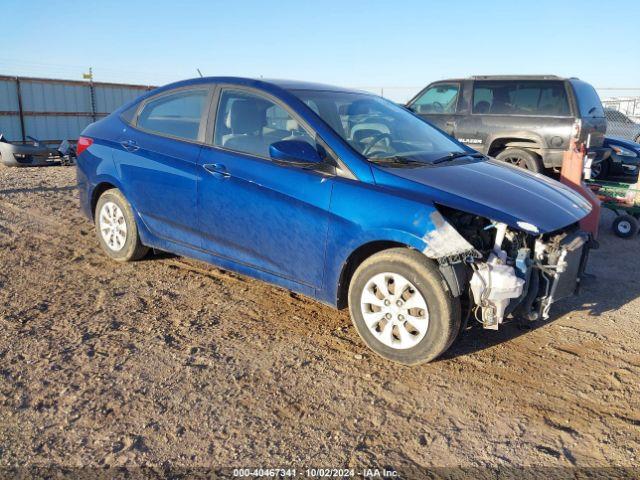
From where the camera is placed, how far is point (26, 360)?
3.44 m

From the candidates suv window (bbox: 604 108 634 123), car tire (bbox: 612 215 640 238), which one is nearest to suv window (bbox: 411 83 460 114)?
car tire (bbox: 612 215 640 238)

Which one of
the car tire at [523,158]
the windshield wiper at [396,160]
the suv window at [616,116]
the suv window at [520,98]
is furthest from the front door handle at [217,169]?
the suv window at [616,116]

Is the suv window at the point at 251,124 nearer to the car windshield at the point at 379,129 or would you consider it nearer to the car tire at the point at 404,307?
the car windshield at the point at 379,129

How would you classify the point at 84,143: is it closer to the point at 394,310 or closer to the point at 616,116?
the point at 394,310

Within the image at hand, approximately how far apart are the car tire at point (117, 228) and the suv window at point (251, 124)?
129cm

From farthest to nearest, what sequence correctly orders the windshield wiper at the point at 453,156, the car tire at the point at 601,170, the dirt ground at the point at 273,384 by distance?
the car tire at the point at 601,170, the windshield wiper at the point at 453,156, the dirt ground at the point at 273,384

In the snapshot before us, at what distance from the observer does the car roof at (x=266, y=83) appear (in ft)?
14.2

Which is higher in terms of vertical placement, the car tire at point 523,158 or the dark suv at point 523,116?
the dark suv at point 523,116

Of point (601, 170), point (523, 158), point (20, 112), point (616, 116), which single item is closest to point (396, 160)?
point (523, 158)

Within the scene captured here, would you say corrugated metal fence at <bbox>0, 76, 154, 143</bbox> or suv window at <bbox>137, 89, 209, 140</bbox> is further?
corrugated metal fence at <bbox>0, 76, 154, 143</bbox>

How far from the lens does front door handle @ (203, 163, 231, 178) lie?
164 inches

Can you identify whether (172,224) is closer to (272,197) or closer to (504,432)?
(272,197)

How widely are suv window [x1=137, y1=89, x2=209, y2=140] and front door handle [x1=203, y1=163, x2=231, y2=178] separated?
0.38 m

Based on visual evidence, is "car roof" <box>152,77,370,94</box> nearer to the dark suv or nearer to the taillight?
the taillight
